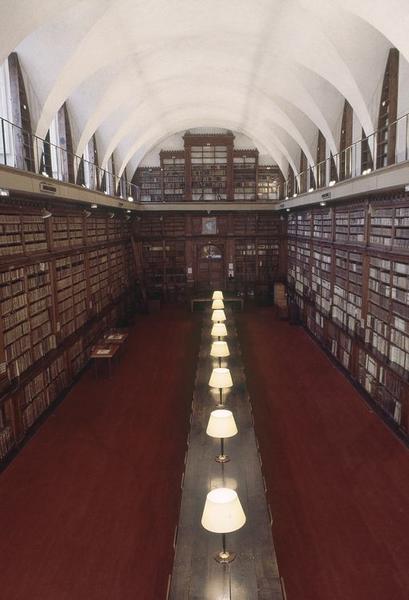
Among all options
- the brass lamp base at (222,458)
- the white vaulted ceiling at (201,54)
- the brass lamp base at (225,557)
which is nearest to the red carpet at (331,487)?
the brass lamp base at (222,458)

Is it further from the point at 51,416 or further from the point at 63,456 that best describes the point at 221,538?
the point at 51,416

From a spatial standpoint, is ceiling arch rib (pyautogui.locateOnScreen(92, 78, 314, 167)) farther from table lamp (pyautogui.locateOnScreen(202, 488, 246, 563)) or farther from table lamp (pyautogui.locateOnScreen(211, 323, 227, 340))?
table lamp (pyautogui.locateOnScreen(202, 488, 246, 563))

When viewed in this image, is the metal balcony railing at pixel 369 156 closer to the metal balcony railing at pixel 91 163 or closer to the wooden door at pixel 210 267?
the metal balcony railing at pixel 91 163

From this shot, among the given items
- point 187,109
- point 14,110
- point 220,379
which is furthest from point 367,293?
point 187,109

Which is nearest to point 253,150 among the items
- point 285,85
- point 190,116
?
point 190,116

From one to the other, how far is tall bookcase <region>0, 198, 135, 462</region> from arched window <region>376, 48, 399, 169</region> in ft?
21.4

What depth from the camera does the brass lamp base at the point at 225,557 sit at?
3582mm

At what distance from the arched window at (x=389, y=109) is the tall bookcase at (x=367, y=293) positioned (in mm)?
872

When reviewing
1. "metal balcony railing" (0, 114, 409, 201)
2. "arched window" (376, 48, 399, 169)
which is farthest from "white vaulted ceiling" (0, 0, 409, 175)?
"metal balcony railing" (0, 114, 409, 201)

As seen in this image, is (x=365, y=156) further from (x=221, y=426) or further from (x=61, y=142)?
(x=221, y=426)

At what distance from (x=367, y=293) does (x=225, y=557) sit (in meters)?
6.71

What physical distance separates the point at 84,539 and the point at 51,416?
3.62 metres

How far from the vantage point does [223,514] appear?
292 centimetres

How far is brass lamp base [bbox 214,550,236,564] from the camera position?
Answer: 358 cm
